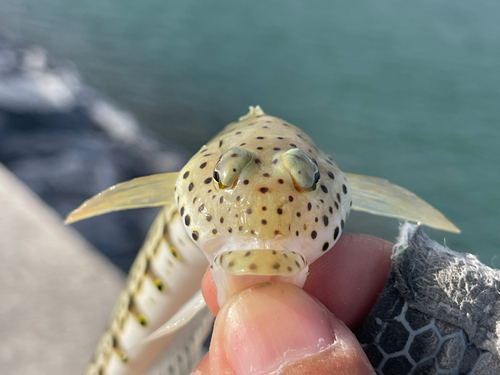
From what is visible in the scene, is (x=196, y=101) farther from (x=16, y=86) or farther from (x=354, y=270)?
(x=354, y=270)

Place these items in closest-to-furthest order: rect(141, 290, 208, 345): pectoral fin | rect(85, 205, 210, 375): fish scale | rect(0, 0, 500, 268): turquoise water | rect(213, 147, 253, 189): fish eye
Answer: rect(213, 147, 253, 189): fish eye → rect(141, 290, 208, 345): pectoral fin → rect(85, 205, 210, 375): fish scale → rect(0, 0, 500, 268): turquoise water

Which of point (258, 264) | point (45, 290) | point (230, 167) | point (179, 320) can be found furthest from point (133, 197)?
point (45, 290)

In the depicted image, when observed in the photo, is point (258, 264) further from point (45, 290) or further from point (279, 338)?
point (45, 290)

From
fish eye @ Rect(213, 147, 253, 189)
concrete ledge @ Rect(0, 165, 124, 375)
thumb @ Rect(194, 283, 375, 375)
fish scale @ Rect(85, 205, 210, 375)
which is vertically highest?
fish eye @ Rect(213, 147, 253, 189)

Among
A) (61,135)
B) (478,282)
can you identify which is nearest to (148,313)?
(478,282)

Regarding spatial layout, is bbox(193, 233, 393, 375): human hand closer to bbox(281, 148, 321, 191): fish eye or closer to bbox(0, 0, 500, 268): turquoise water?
bbox(281, 148, 321, 191): fish eye

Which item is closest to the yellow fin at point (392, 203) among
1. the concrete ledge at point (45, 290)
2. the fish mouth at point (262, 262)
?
the fish mouth at point (262, 262)

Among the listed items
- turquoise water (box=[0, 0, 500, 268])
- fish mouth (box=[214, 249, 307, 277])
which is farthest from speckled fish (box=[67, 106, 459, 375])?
turquoise water (box=[0, 0, 500, 268])

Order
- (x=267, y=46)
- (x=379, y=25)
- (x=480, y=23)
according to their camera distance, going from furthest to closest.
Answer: (x=267, y=46) → (x=379, y=25) → (x=480, y=23)
